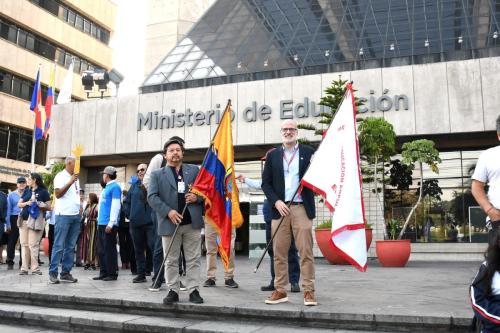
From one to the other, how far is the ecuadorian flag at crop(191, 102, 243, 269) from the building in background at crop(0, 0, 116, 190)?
28.8 metres

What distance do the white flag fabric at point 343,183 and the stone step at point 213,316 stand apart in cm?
69

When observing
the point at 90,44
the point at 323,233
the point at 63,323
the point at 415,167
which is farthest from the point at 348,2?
the point at 90,44

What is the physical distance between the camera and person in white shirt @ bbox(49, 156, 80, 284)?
723 centimetres

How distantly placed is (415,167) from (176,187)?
1182cm

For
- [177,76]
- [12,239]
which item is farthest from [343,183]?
[177,76]

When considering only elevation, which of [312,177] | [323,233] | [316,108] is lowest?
[323,233]

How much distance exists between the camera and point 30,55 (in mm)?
34375

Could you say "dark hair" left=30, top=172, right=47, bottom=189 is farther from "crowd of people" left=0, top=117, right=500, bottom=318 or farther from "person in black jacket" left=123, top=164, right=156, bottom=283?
"person in black jacket" left=123, top=164, right=156, bottom=283

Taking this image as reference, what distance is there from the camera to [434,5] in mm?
17031

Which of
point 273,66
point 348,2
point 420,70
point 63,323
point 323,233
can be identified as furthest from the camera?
point 348,2

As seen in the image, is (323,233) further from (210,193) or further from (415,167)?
(210,193)

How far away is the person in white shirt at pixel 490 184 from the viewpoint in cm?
302

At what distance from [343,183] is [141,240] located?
11.9 feet

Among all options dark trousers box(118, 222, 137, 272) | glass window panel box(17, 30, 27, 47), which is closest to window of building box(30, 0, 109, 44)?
glass window panel box(17, 30, 27, 47)
